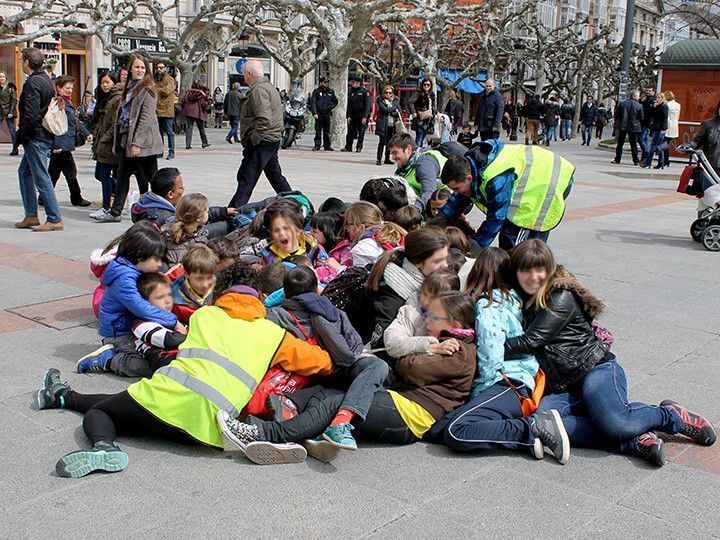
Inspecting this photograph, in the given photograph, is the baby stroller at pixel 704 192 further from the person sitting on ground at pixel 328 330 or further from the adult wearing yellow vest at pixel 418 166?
the person sitting on ground at pixel 328 330

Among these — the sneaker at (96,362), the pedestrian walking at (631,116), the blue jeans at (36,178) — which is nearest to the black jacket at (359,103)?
the pedestrian walking at (631,116)

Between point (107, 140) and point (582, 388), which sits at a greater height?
point (107, 140)

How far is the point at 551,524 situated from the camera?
11.1 ft

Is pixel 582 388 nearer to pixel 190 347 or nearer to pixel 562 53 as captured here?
pixel 190 347

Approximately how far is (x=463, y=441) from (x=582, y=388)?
2.27ft

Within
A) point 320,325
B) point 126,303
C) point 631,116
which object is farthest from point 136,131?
point 631,116

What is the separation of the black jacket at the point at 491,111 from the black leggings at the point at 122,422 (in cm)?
1522

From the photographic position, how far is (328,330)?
14.2 feet

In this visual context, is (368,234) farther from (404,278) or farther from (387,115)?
(387,115)

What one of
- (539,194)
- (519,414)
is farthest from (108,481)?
(539,194)

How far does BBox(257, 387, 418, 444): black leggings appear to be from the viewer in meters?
3.97

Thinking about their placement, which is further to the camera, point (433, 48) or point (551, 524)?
point (433, 48)

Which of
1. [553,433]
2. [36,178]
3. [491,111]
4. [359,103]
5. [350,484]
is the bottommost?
[350,484]

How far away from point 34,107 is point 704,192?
7328 mm
